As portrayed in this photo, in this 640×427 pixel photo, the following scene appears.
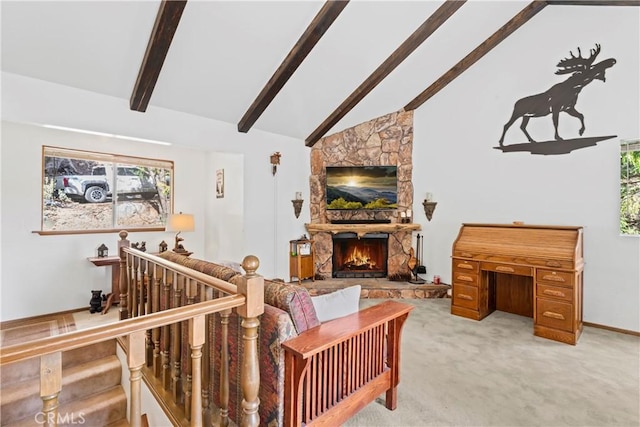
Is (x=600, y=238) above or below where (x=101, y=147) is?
below

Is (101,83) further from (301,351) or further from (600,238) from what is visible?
(600,238)

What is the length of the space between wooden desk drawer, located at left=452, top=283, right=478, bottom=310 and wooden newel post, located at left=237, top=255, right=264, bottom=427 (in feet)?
10.8

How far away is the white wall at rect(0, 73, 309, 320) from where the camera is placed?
3.28 meters

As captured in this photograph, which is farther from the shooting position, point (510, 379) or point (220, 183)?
point (220, 183)

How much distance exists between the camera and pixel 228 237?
5.16 m

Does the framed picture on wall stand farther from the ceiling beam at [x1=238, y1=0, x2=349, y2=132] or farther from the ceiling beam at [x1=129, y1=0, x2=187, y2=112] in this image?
the ceiling beam at [x1=129, y1=0, x2=187, y2=112]

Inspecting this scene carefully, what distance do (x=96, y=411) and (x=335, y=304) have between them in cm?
258

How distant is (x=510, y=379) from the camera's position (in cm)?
252

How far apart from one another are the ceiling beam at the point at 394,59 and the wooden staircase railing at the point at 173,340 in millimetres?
3520

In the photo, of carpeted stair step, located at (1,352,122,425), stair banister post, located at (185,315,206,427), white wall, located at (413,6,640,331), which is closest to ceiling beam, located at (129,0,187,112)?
stair banister post, located at (185,315,206,427)

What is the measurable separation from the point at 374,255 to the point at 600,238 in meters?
3.04

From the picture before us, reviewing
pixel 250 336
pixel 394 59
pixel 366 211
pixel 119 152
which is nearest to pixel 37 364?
pixel 119 152

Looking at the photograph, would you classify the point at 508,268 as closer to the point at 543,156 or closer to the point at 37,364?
the point at 543,156

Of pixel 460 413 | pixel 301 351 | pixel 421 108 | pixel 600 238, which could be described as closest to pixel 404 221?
pixel 421 108
